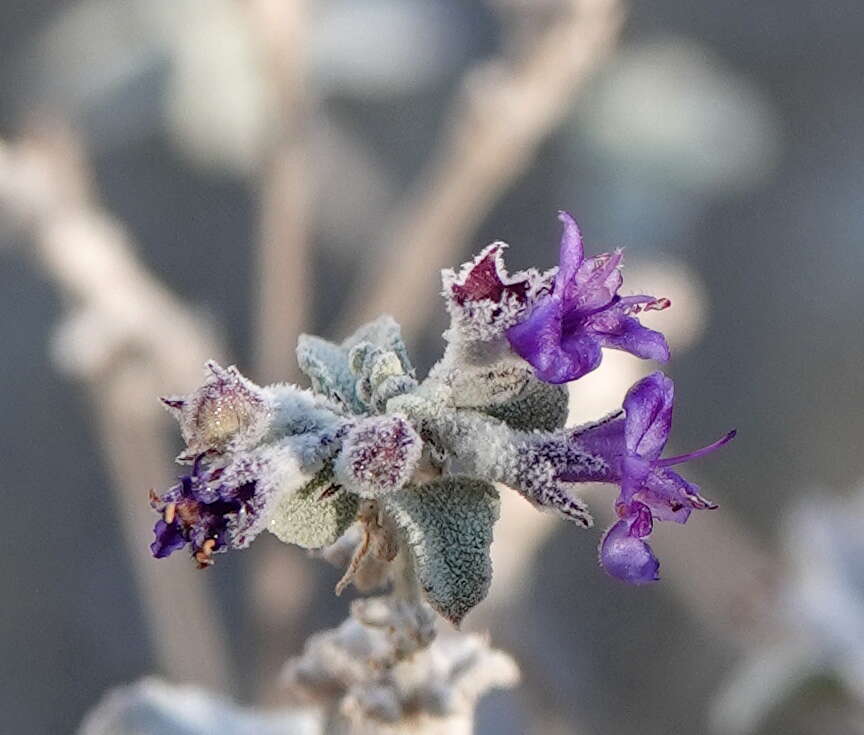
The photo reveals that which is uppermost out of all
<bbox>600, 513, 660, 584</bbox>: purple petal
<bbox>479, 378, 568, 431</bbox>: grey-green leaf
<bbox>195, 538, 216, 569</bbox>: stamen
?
<bbox>479, 378, 568, 431</bbox>: grey-green leaf

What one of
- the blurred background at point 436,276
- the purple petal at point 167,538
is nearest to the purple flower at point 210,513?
the purple petal at point 167,538

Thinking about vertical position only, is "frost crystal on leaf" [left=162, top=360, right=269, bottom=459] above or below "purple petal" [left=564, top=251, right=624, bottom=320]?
below

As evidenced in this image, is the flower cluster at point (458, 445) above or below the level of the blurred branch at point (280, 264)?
below

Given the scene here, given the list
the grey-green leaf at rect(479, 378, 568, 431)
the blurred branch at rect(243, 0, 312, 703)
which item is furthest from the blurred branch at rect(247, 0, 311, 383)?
the grey-green leaf at rect(479, 378, 568, 431)

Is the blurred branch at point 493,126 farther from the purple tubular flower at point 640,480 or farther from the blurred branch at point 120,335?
the purple tubular flower at point 640,480

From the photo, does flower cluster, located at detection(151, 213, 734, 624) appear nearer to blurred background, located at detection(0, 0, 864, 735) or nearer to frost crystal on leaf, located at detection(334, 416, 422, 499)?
frost crystal on leaf, located at detection(334, 416, 422, 499)

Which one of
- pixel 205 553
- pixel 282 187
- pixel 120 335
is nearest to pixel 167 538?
pixel 205 553

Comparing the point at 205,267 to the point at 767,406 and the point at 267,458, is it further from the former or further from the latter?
the point at 267,458
